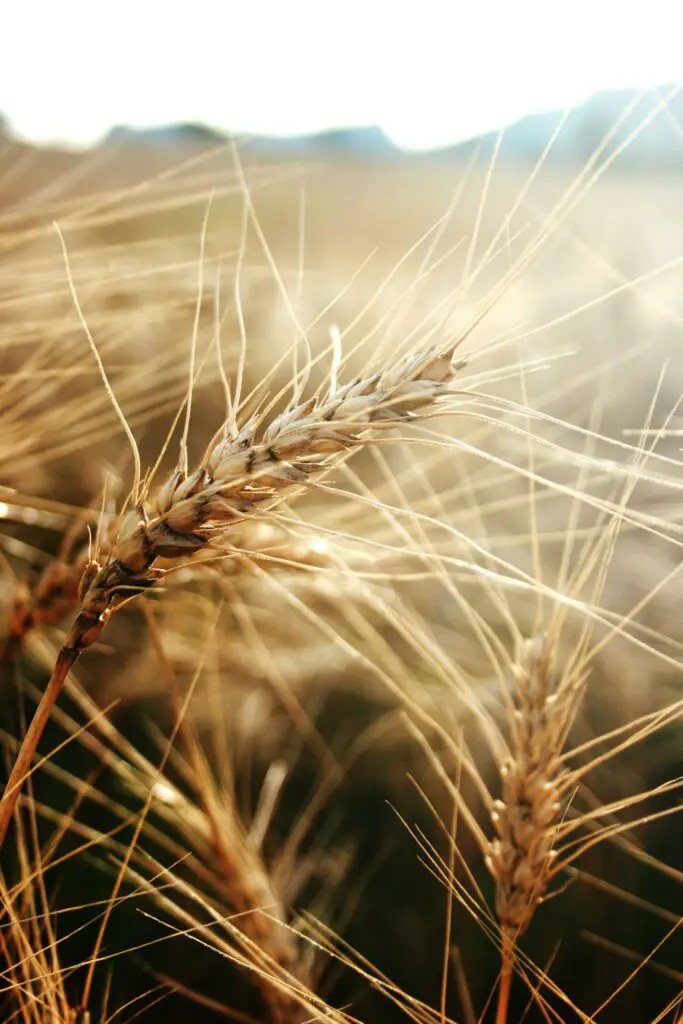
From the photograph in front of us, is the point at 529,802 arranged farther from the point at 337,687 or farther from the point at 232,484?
the point at 337,687

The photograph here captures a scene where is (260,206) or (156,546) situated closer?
(156,546)

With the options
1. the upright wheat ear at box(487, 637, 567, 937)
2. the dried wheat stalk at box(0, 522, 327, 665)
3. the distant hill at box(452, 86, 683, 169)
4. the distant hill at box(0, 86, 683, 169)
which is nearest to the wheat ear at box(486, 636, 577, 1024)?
the upright wheat ear at box(487, 637, 567, 937)

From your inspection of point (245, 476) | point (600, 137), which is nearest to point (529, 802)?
point (245, 476)

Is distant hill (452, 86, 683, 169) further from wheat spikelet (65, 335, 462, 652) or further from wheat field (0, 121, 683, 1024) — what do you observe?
wheat spikelet (65, 335, 462, 652)

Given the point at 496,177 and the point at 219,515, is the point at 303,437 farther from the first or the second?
the point at 496,177

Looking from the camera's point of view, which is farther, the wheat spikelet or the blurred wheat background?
the blurred wheat background

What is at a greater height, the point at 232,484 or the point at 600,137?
the point at 600,137

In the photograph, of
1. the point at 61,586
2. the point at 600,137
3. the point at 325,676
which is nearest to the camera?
the point at 61,586

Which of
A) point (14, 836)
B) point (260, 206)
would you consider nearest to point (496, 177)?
point (260, 206)

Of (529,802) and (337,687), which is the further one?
(337,687)
